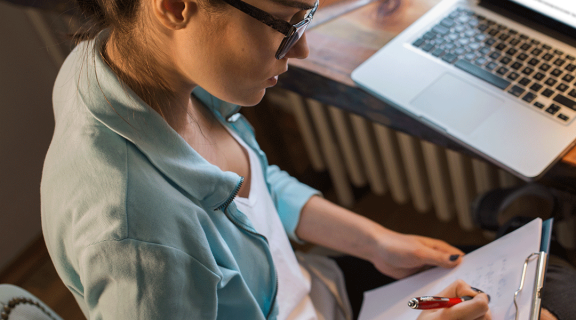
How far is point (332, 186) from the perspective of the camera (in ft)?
6.49

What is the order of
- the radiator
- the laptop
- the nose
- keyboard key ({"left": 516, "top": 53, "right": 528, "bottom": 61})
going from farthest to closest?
1. the radiator
2. keyboard key ({"left": 516, "top": 53, "right": 528, "bottom": 61})
3. the laptop
4. the nose

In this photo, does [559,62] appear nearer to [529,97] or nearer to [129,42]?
[529,97]

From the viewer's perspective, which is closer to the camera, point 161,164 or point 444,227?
point 161,164

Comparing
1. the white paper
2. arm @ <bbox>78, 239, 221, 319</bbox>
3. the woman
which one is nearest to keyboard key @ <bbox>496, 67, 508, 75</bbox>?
the white paper

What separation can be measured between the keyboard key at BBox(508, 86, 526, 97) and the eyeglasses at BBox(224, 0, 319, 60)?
1.51ft

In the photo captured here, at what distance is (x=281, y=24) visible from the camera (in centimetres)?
58

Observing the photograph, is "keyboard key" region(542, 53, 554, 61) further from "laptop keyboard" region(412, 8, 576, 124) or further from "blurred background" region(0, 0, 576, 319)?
"blurred background" region(0, 0, 576, 319)

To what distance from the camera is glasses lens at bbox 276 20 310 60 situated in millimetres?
598

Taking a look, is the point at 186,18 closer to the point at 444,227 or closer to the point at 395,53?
the point at 395,53

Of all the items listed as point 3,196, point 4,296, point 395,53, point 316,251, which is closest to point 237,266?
point 4,296

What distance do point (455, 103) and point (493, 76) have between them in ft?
0.30

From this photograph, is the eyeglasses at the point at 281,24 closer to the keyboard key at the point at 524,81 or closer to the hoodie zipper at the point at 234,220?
the hoodie zipper at the point at 234,220

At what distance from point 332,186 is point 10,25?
1255mm

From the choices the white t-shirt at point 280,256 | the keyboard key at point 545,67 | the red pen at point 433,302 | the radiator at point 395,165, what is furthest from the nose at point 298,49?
the radiator at point 395,165
